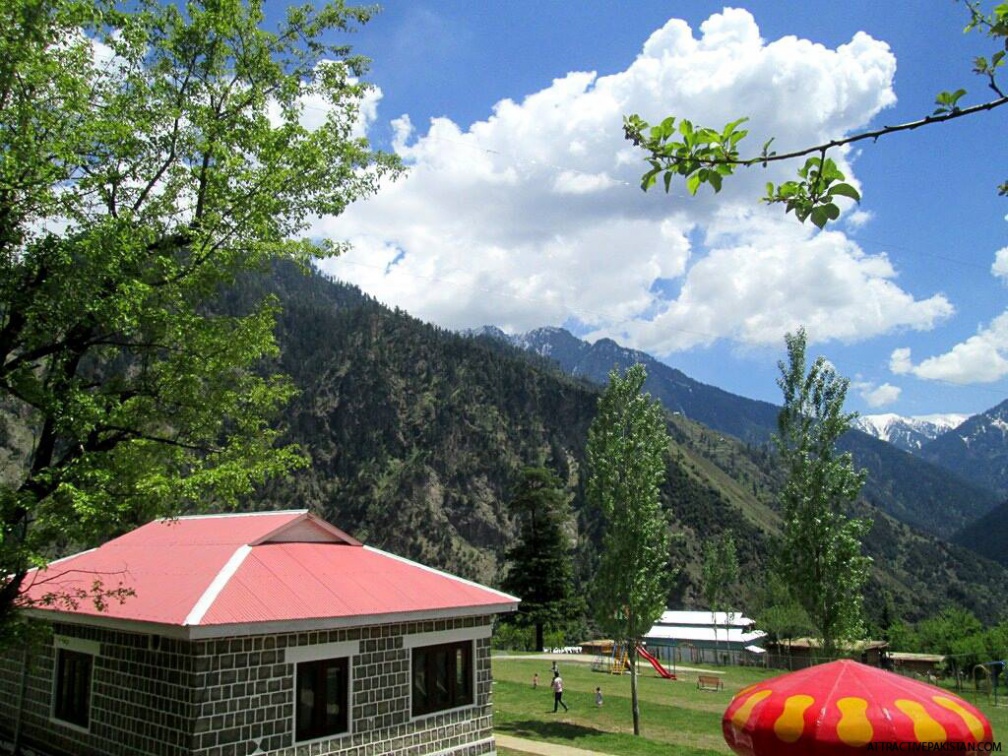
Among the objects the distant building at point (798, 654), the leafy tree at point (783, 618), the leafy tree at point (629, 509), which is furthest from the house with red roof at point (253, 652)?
the leafy tree at point (783, 618)

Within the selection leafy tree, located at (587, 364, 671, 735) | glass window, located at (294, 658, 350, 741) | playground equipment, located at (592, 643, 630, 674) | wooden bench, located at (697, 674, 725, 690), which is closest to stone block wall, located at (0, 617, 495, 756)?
glass window, located at (294, 658, 350, 741)

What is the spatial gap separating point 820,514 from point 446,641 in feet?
32.7

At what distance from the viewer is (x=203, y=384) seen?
10.4 m

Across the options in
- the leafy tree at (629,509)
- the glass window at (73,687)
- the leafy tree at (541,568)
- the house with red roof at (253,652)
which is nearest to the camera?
the house with red roof at (253,652)

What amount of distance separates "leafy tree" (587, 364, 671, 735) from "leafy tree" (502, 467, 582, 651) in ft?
91.9

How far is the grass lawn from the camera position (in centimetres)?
1823

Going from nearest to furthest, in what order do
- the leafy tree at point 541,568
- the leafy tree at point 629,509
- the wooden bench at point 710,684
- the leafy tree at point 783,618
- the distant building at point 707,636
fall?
the leafy tree at point 629,509, the wooden bench at point 710,684, the leafy tree at point 541,568, the leafy tree at point 783,618, the distant building at point 707,636

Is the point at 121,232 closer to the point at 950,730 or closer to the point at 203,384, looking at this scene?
the point at 203,384

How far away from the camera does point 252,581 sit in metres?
12.2

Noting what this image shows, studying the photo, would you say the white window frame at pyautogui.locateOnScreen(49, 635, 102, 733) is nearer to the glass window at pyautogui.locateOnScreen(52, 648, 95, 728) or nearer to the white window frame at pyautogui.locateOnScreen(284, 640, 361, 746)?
the glass window at pyautogui.locateOnScreen(52, 648, 95, 728)

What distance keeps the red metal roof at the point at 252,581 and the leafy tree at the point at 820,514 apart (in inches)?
309

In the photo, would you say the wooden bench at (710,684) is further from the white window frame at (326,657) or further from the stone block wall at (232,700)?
the white window frame at (326,657)

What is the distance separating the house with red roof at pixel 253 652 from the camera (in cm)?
1078

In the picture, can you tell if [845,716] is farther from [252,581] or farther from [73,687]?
[73,687]
